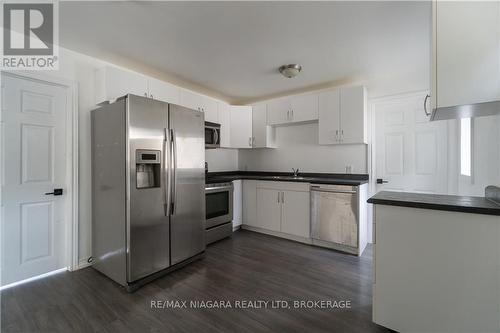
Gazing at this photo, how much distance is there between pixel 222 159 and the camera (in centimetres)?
438

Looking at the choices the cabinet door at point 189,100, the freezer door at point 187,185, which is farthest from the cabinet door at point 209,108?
the freezer door at point 187,185

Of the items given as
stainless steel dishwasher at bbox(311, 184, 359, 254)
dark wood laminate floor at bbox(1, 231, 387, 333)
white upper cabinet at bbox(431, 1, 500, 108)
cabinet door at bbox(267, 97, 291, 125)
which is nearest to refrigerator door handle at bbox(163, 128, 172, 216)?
dark wood laminate floor at bbox(1, 231, 387, 333)

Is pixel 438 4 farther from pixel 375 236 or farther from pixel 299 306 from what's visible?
pixel 299 306

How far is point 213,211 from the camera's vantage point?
10.6ft

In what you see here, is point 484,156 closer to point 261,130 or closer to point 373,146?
point 373,146

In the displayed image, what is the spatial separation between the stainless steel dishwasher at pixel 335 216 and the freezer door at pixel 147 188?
2.00m

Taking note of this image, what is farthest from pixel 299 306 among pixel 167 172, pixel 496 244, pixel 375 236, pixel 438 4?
pixel 438 4

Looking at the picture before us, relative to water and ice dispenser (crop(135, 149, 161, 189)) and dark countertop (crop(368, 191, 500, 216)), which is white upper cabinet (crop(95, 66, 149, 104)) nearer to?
water and ice dispenser (crop(135, 149, 161, 189))

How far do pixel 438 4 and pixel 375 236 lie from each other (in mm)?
1468

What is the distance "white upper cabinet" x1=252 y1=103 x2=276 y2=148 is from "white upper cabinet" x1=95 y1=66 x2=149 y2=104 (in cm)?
201

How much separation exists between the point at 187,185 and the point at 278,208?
5.15 ft

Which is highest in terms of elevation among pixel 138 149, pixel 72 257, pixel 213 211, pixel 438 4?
pixel 438 4

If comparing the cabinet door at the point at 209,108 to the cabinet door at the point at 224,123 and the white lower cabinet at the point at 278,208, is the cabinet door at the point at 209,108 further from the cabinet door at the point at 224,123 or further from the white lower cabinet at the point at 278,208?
the white lower cabinet at the point at 278,208

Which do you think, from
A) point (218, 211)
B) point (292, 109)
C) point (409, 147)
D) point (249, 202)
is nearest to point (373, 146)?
point (409, 147)
